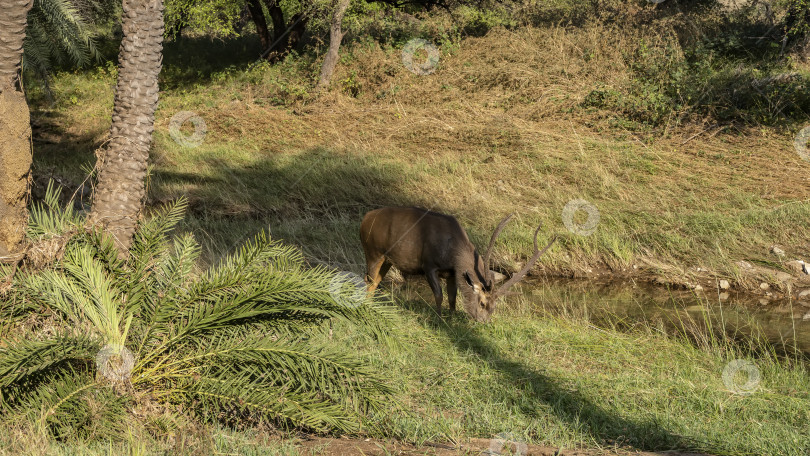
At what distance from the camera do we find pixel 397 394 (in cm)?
562

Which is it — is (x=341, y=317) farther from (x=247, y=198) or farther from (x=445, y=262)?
(x=247, y=198)

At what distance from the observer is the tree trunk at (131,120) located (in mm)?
6797

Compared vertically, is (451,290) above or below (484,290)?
below

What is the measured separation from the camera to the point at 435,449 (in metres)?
4.61

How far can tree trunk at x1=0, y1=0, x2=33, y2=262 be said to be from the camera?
578 centimetres

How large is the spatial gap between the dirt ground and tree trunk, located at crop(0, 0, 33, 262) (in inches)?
106

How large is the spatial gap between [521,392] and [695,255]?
6.00 m

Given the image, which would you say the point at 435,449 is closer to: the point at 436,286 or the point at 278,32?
the point at 436,286

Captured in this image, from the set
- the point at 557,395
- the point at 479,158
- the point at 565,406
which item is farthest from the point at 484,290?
the point at 479,158

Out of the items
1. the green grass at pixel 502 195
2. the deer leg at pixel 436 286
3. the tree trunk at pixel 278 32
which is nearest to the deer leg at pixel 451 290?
the deer leg at pixel 436 286

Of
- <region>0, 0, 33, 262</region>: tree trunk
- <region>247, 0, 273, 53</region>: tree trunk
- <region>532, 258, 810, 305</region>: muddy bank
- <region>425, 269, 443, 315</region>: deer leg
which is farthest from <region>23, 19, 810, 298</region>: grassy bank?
<region>0, 0, 33, 262</region>: tree trunk

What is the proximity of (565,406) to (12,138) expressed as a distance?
4432 mm

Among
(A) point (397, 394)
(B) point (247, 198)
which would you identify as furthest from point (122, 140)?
(B) point (247, 198)

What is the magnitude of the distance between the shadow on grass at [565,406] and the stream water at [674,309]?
1.79 m
